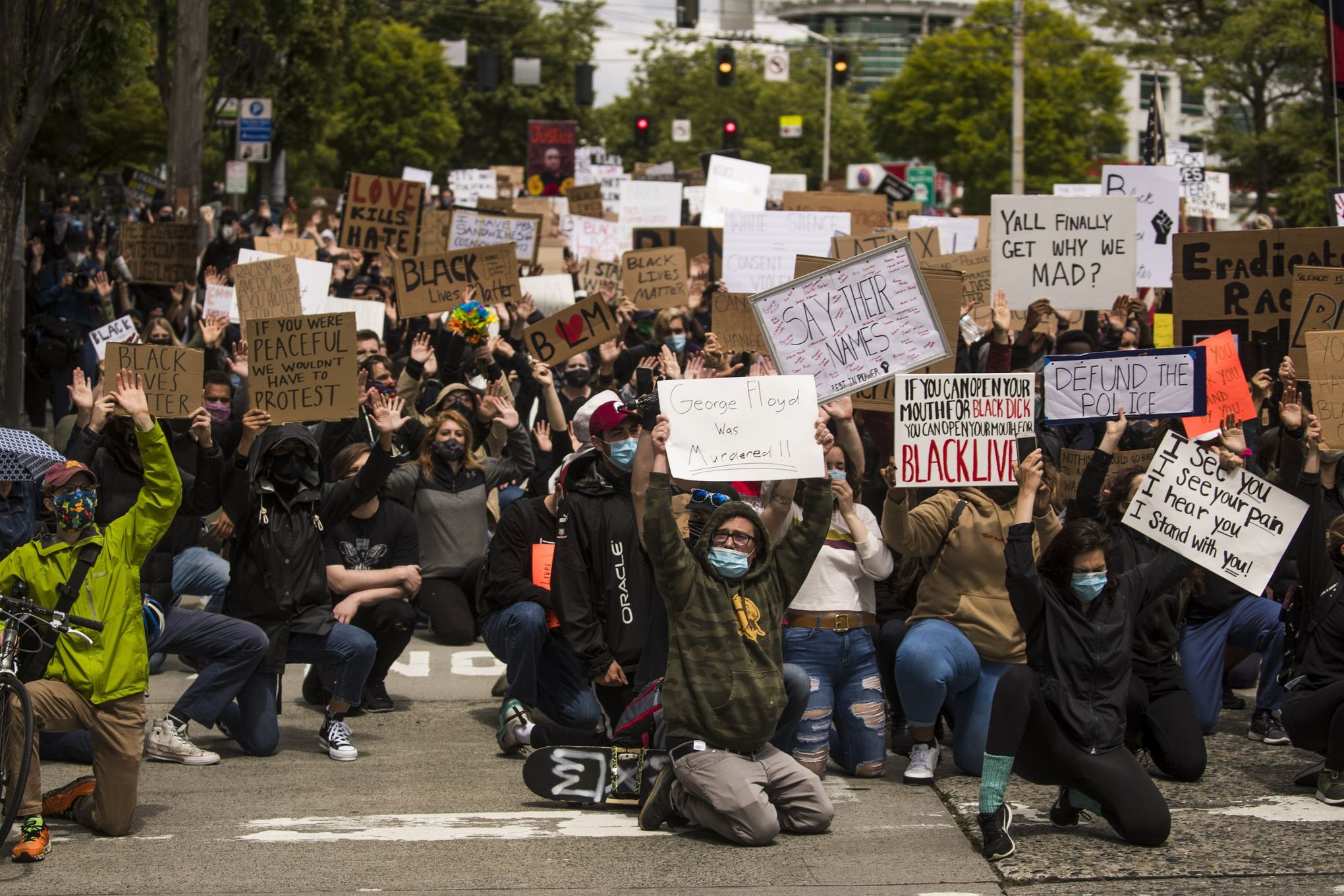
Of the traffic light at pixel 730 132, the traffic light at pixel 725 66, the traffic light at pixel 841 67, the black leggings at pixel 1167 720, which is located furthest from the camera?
the traffic light at pixel 841 67

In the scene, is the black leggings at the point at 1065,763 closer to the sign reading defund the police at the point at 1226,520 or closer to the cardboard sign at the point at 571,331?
the sign reading defund the police at the point at 1226,520

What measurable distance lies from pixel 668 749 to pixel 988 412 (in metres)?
2.20

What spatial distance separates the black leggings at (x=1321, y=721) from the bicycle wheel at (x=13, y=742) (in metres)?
5.16

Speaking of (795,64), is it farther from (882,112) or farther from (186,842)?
(186,842)

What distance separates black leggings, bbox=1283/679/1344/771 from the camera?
7.13 metres

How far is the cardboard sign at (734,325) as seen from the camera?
1184cm

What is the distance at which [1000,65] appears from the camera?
61.0 metres

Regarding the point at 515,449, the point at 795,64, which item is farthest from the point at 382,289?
the point at 795,64

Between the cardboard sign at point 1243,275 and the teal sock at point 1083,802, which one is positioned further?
the cardboard sign at point 1243,275

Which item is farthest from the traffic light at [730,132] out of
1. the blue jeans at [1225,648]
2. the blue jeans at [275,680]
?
the blue jeans at [275,680]

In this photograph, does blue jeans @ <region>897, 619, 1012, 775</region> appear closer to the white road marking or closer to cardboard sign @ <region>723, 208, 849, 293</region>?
the white road marking

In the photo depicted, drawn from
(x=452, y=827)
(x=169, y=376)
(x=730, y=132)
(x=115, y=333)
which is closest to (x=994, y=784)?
(x=452, y=827)

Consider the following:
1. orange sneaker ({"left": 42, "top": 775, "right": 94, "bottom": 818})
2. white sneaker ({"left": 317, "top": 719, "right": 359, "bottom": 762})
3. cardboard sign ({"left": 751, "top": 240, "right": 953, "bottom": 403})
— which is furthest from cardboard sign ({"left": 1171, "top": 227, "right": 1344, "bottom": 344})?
orange sneaker ({"left": 42, "top": 775, "right": 94, "bottom": 818})

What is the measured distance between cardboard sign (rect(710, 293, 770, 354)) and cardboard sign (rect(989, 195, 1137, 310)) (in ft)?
5.70
